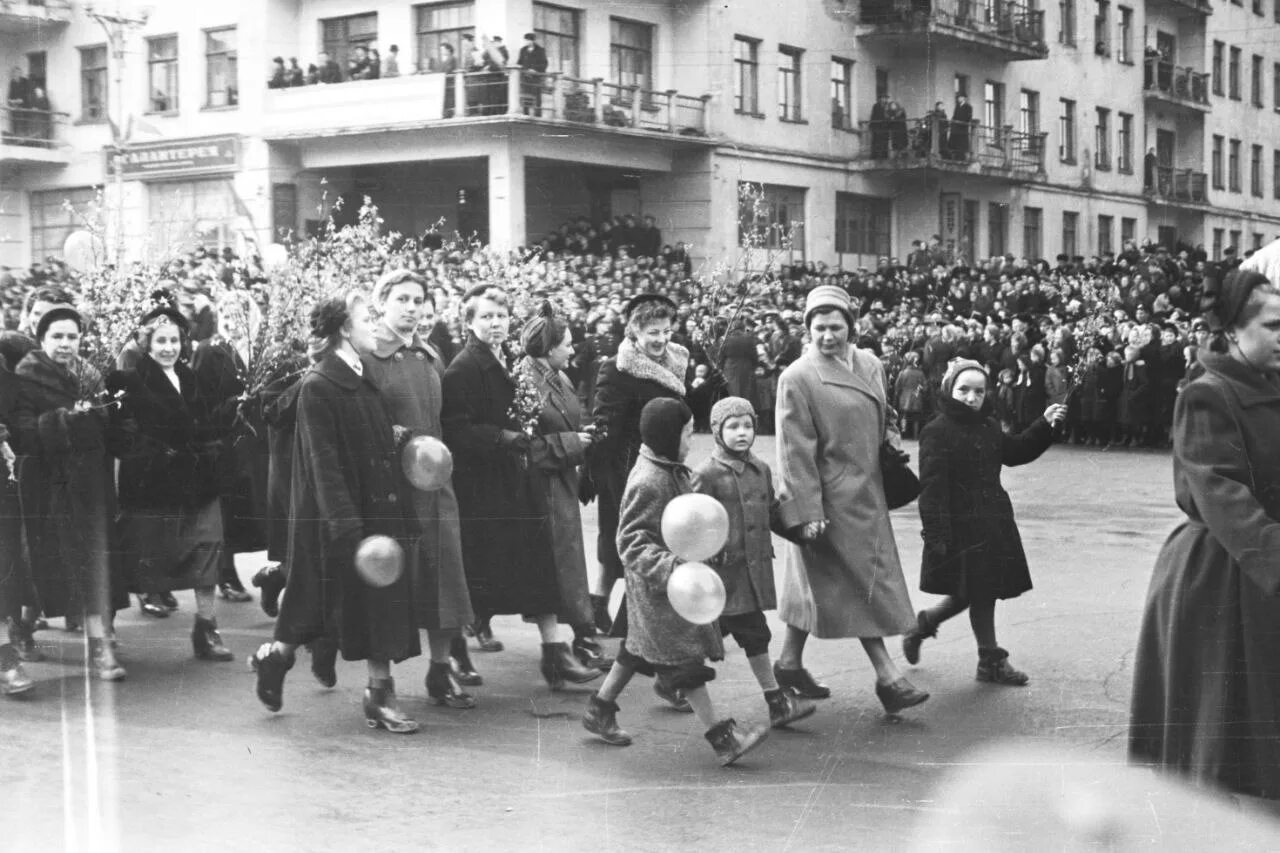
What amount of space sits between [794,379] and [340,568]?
209 cm

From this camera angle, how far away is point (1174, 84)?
43.1m

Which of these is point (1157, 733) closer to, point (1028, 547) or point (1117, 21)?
point (1028, 547)

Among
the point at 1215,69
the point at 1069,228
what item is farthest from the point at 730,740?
the point at 1215,69

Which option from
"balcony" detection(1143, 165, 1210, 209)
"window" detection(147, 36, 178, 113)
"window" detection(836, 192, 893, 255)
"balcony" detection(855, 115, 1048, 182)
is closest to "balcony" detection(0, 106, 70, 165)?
"window" detection(147, 36, 178, 113)

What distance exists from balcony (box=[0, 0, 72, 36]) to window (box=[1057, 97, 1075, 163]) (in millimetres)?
25324

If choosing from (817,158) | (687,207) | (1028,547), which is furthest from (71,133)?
(1028,547)

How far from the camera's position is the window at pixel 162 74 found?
31047mm

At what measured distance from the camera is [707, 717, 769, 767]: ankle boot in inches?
240

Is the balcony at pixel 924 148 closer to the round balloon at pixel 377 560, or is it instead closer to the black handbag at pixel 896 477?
the black handbag at pixel 896 477

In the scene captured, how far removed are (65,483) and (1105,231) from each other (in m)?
39.2

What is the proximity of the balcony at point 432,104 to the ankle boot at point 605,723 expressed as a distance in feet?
68.9

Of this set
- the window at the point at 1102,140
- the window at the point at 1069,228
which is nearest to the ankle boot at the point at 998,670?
the window at the point at 1069,228

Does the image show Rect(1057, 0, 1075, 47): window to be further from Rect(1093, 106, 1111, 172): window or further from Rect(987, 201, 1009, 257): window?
Rect(987, 201, 1009, 257): window

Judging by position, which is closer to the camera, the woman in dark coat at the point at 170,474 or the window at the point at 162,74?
the woman in dark coat at the point at 170,474
